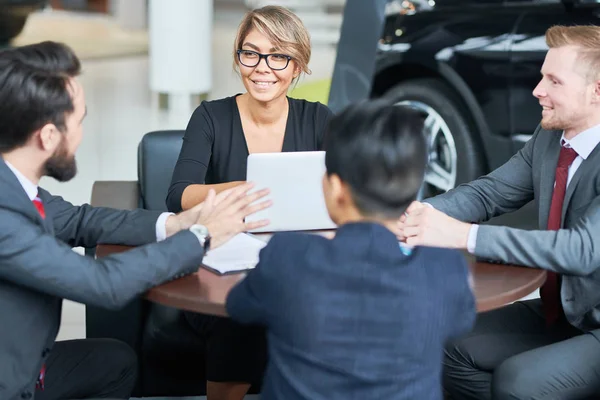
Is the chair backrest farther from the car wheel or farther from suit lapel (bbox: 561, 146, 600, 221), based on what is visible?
the car wheel

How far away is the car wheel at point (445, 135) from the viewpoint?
4977 mm

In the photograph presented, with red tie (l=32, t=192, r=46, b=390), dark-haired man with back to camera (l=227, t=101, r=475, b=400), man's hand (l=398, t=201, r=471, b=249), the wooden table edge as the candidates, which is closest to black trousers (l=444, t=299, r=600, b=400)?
the wooden table edge

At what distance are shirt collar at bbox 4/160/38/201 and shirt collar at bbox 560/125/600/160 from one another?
1327 mm

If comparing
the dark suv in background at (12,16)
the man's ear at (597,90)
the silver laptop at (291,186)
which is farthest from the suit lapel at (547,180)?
the dark suv in background at (12,16)

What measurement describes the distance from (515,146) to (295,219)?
2482 mm

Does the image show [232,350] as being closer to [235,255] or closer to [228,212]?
[235,255]

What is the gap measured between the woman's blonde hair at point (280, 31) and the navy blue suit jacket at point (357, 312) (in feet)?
4.18

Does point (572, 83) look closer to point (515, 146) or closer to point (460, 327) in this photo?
point (460, 327)

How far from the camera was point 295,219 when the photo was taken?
252 cm

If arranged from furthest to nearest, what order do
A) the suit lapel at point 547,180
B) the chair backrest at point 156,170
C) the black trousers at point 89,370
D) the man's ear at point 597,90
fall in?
the chair backrest at point 156,170, the suit lapel at point 547,180, the man's ear at point 597,90, the black trousers at point 89,370

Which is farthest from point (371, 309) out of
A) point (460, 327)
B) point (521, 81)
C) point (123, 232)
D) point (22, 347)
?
point (521, 81)

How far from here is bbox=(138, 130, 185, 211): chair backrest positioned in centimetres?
332

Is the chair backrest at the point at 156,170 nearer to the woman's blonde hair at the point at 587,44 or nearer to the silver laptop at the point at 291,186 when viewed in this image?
the silver laptop at the point at 291,186

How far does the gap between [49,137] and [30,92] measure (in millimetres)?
103
